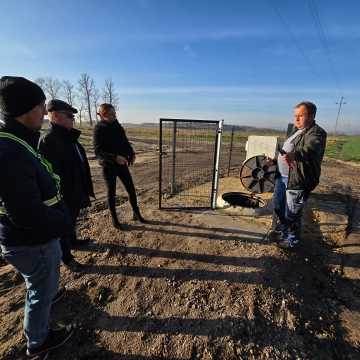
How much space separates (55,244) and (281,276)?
2.66 meters

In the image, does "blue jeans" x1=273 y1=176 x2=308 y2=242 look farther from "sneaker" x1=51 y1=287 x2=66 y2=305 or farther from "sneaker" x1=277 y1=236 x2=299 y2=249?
"sneaker" x1=51 y1=287 x2=66 y2=305

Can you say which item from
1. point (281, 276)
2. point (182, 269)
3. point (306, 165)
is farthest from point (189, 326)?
point (306, 165)

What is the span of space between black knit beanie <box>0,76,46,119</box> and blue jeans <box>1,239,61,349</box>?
92cm

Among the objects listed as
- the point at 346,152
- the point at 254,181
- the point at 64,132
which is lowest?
the point at 346,152

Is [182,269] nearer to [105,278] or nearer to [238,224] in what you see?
[105,278]

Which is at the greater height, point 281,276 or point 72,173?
point 72,173

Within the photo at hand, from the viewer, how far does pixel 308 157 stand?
9.88 feet

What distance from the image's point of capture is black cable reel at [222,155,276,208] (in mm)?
5402

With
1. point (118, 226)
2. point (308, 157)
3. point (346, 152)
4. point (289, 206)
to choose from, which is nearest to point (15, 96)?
point (118, 226)

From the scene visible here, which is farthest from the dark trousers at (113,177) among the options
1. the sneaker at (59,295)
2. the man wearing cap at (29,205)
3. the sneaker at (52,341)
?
the sneaker at (52,341)

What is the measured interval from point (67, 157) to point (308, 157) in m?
3.00

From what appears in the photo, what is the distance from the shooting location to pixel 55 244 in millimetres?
1847

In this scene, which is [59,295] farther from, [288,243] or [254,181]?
[254,181]

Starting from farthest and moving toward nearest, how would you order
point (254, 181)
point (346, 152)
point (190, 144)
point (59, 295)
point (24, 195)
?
1. point (346, 152)
2. point (190, 144)
3. point (254, 181)
4. point (59, 295)
5. point (24, 195)
